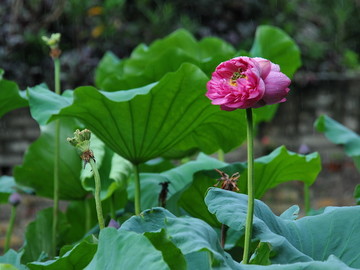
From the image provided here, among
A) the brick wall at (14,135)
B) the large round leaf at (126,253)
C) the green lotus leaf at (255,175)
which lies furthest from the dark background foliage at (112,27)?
the large round leaf at (126,253)

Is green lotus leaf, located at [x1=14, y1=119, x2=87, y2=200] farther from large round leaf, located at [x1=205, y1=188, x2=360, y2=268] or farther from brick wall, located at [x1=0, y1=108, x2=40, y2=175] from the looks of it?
brick wall, located at [x1=0, y1=108, x2=40, y2=175]

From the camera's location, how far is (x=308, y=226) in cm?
98

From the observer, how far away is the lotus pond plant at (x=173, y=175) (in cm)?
85

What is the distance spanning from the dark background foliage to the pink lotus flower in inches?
165

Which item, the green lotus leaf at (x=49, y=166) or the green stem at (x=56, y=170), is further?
the green lotus leaf at (x=49, y=166)

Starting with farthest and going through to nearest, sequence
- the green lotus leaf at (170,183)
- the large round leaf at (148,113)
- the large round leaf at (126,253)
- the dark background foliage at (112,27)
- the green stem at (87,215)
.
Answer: the dark background foliage at (112,27) → the green stem at (87,215) → the green lotus leaf at (170,183) → the large round leaf at (148,113) → the large round leaf at (126,253)

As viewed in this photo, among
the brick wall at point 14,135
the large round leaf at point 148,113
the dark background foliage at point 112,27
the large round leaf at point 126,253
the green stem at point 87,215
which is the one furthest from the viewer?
the dark background foliage at point 112,27

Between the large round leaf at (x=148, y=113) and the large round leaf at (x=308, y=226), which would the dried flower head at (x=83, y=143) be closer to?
the large round leaf at (x=308, y=226)

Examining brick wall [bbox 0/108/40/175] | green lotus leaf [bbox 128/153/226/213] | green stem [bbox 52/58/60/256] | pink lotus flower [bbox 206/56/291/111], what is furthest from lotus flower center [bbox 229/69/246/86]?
brick wall [bbox 0/108/40/175]

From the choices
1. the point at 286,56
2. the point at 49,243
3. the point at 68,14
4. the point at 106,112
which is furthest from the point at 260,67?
the point at 68,14

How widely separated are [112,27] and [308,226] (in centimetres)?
439

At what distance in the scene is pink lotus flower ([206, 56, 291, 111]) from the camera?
0.87 meters

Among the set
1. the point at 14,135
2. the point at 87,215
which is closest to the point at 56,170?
the point at 87,215

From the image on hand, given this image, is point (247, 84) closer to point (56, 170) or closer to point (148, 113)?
point (148, 113)
